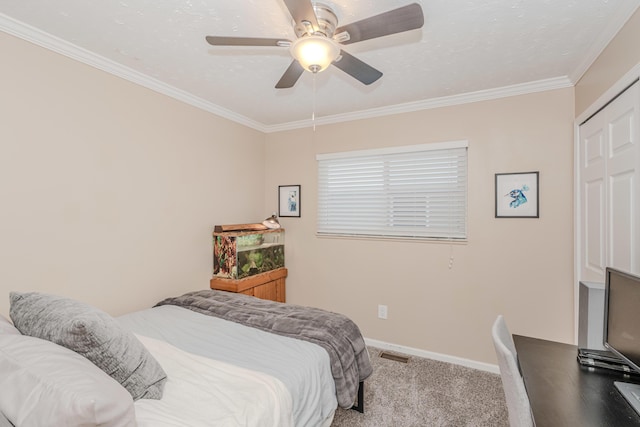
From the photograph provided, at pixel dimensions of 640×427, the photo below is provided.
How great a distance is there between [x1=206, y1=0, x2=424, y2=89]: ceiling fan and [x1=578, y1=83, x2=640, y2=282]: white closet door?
4.32 feet

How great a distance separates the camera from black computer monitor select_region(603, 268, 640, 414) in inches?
47.2

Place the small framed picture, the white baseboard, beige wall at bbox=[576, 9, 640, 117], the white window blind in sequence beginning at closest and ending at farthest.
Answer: beige wall at bbox=[576, 9, 640, 117] < the white baseboard < the white window blind < the small framed picture

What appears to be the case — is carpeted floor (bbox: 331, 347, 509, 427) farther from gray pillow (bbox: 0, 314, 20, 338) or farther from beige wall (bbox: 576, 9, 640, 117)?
beige wall (bbox: 576, 9, 640, 117)

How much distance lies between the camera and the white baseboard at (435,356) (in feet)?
9.05

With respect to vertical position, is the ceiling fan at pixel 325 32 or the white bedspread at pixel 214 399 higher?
the ceiling fan at pixel 325 32

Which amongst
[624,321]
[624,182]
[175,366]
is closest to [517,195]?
[624,182]

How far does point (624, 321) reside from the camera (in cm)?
129

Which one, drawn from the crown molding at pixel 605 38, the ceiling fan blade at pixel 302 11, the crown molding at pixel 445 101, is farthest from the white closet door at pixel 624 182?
the ceiling fan blade at pixel 302 11

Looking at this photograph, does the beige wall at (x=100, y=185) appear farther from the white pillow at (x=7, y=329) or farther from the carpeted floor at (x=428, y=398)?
the carpeted floor at (x=428, y=398)

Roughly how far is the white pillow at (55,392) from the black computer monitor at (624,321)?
1.73 metres

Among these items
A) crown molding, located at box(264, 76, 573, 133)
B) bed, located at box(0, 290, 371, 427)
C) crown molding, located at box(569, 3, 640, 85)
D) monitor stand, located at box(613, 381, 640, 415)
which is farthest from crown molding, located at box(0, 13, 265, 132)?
monitor stand, located at box(613, 381, 640, 415)

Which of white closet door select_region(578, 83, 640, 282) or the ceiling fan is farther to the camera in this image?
white closet door select_region(578, 83, 640, 282)

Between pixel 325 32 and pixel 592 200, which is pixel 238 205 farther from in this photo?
pixel 592 200

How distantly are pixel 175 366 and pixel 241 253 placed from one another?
1.62 metres
